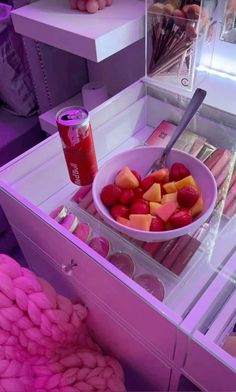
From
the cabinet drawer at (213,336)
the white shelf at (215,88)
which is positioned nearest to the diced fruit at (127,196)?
the cabinet drawer at (213,336)

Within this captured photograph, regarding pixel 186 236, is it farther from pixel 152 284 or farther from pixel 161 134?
pixel 161 134

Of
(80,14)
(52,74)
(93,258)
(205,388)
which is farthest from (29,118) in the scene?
(205,388)

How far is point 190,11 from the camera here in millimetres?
790

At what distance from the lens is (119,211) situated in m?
0.65

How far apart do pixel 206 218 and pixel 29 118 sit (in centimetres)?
97

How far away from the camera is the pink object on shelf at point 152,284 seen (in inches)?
22.2

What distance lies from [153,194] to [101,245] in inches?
5.5

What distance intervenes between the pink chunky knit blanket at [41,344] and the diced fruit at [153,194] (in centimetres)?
25

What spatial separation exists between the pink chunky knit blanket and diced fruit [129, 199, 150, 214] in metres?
0.22

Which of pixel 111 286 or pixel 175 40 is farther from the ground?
pixel 175 40

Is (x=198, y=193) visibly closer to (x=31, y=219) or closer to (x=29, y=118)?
(x=31, y=219)

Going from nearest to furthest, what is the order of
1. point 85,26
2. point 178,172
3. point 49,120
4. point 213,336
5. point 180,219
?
1. point 213,336
2. point 180,219
3. point 178,172
4. point 85,26
5. point 49,120

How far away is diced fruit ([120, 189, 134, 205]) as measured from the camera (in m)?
0.67

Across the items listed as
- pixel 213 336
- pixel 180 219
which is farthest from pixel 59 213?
pixel 213 336
